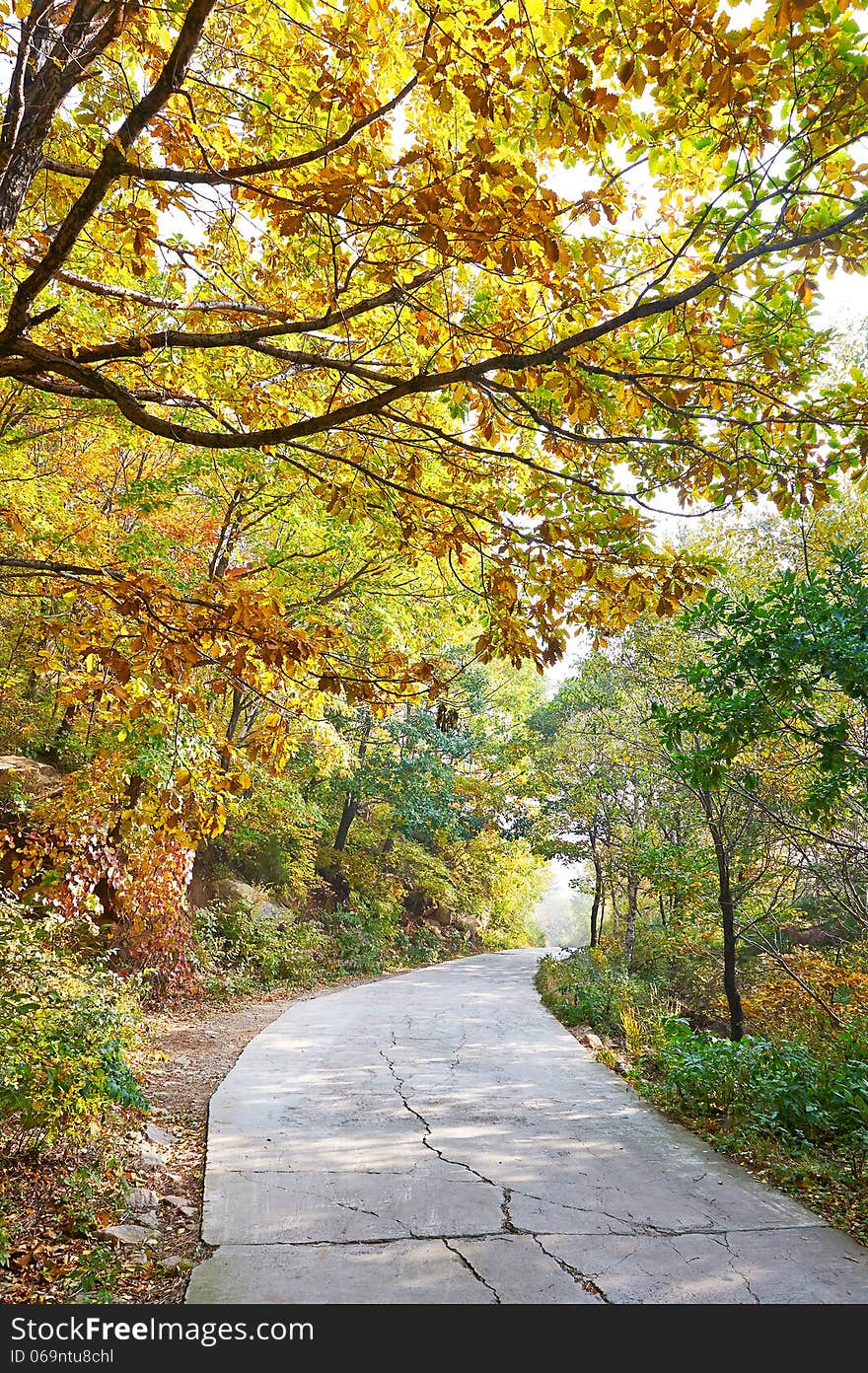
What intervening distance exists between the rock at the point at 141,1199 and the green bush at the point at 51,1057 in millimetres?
409

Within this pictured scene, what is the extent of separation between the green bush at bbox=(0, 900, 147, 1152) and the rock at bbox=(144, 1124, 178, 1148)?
220 mm

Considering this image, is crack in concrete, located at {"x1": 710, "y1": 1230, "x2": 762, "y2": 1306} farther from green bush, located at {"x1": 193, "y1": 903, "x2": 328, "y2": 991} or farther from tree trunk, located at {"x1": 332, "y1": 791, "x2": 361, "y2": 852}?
tree trunk, located at {"x1": 332, "y1": 791, "x2": 361, "y2": 852}

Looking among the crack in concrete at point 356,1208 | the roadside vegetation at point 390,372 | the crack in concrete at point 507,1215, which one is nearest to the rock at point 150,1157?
the roadside vegetation at point 390,372

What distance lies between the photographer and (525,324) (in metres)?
2.87

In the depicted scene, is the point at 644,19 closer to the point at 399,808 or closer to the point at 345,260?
the point at 345,260

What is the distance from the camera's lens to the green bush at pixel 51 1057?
11.7 feet

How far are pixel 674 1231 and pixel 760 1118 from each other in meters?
1.63

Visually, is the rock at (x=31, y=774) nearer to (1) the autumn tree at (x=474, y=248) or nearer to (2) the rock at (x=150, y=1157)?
(2) the rock at (x=150, y=1157)

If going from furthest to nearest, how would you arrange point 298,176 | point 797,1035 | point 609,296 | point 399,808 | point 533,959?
point 533,959, point 399,808, point 797,1035, point 298,176, point 609,296

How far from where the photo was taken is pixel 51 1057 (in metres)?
3.75

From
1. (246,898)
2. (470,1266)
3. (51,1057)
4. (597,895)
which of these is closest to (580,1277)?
(470,1266)

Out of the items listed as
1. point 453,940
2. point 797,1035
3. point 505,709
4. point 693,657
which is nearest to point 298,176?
point 693,657

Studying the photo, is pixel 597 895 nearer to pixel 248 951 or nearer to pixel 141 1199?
pixel 248 951

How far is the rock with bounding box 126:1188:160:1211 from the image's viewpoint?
→ 3.48 metres
